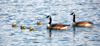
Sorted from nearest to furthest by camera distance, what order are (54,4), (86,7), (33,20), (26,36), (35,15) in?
1. (26,36)
2. (33,20)
3. (35,15)
4. (86,7)
5. (54,4)

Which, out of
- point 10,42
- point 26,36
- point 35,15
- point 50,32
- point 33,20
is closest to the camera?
point 10,42

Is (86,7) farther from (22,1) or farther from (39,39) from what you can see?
(39,39)

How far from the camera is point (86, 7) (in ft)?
112

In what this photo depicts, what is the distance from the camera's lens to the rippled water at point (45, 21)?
18.7 meters

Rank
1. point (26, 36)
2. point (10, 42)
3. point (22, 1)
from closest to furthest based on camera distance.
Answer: point (10, 42) < point (26, 36) < point (22, 1)

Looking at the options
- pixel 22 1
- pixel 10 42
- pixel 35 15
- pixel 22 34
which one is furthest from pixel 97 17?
pixel 22 1

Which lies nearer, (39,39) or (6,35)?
(39,39)

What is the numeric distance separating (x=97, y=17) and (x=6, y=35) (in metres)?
10.3

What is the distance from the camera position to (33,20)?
2628 cm

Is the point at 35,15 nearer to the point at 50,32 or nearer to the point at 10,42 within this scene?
the point at 50,32

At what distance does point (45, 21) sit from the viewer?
2609 centimetres

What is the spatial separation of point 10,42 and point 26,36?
182 cm

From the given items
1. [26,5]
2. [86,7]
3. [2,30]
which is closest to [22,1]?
[26,5]

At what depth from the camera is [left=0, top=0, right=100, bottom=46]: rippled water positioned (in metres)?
18.7
